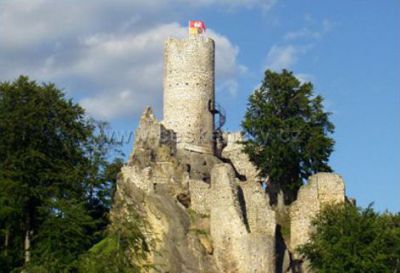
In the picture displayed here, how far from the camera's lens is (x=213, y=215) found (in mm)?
49719

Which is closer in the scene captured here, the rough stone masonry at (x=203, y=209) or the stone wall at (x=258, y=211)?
the rough stone masonry at (x=203, y=209)

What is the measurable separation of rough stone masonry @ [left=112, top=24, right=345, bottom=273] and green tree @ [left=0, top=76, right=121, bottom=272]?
2.35 m

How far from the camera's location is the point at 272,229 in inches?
1943

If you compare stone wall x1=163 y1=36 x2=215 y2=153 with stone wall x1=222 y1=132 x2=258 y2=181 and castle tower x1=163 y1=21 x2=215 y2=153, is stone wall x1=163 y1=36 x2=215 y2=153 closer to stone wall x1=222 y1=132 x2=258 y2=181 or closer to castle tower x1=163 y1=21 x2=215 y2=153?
castle tower x1=163 y1=21 x2=215 y2=153

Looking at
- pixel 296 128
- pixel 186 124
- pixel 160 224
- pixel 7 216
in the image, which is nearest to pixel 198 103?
pixel 186 124

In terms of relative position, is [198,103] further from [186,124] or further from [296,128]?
[296,128]

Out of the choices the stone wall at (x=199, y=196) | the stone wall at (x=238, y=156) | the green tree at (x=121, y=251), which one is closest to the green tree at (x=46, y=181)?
the green tree at (x=121, y=251)

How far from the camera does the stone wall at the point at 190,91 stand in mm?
59312

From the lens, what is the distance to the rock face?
4841 cm

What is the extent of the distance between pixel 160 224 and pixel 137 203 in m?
1.99

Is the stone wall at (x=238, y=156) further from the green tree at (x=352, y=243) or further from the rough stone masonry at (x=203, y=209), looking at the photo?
the green tree at (x=352, y=243)

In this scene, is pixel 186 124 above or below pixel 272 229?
above

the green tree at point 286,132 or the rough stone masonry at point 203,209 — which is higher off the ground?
the green tree at point 286,132

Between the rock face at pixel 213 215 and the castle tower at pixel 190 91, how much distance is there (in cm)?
443
